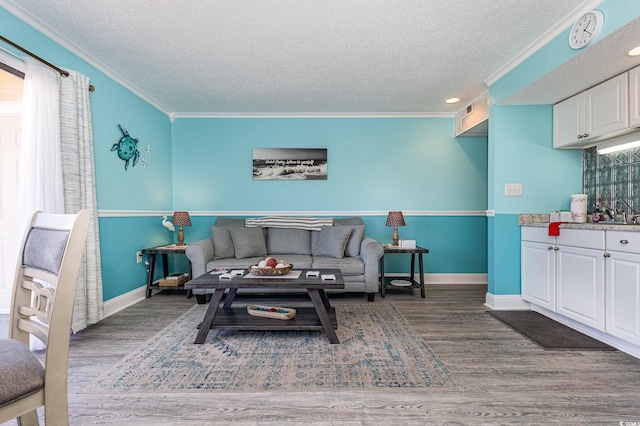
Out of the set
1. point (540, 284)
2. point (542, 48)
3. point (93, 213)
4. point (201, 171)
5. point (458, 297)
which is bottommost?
point (458, 297)

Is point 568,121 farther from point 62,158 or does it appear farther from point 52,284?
point 62,158

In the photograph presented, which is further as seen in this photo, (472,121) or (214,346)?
(472,121)

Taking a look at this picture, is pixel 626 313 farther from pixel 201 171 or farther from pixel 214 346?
pixel 201 171

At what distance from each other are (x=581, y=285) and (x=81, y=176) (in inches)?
164

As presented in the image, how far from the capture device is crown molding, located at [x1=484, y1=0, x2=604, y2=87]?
2.19 metres

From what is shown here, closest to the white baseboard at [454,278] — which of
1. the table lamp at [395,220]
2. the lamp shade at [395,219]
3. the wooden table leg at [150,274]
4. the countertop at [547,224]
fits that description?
the table lamp at [395,220]

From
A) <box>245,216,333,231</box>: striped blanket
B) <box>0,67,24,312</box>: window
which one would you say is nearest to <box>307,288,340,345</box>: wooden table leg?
<box>245,216,333,231</box>: striped blanket

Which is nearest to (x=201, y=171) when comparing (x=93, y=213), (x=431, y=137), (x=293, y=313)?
(x=93, y=213)

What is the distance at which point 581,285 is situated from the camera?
8.33ft

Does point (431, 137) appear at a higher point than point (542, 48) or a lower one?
lower

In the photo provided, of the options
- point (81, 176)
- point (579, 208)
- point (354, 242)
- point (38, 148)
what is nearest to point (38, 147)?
point (38, 148)

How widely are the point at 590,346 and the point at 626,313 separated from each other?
0.35 metres

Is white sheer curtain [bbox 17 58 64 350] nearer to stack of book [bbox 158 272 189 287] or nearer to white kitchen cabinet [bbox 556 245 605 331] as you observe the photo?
stack of book [bbox 158 272 189 287]

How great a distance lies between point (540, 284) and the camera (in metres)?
3.03
